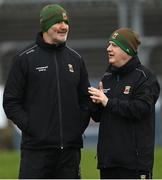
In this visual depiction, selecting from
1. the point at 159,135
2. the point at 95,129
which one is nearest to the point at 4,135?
the point at 95,129

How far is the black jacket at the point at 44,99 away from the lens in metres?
6.01

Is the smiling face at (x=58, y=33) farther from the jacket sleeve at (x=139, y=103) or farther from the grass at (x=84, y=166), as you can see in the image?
the grass at (x=84, y=166)

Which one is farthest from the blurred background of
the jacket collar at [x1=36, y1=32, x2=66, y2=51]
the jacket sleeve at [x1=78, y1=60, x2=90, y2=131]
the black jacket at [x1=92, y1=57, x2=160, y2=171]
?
the black jacket at [x1=92, y1=57, x2=160, y2=171]

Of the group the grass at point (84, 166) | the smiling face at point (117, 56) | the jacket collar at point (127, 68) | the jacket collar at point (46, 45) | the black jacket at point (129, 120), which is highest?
the jacket collar at point (46, 45)

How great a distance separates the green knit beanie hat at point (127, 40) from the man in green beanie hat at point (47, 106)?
421 mm

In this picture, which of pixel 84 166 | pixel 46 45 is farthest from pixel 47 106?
pixel 84 166

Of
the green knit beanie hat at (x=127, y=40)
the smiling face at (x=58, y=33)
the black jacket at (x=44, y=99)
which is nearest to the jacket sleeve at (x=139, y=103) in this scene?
the green knit beanie hat at (x=127, y=40)

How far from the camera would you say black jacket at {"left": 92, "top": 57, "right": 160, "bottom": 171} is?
5742 mm

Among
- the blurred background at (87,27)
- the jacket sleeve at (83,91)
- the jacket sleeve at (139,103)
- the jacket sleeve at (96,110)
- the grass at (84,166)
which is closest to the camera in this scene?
the jacket sleeve at (139,103)

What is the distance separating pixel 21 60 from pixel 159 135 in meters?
12.0

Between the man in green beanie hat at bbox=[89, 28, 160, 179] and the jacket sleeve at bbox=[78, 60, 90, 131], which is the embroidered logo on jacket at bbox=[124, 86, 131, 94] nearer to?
the man in green beanie hat at bbox=[89, 28, 160, 179]

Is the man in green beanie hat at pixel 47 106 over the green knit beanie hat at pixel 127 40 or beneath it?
beneath

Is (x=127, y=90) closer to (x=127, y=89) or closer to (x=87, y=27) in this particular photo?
(x=127, y=89)

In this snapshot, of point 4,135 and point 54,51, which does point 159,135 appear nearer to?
point 4,135
